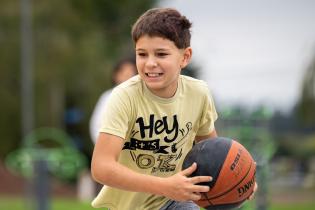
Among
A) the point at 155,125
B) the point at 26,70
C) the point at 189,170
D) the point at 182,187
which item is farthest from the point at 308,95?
the point at 182,187

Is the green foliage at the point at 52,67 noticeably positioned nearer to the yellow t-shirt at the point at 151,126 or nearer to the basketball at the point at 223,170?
the yellow t-shirt at the point at 151,126

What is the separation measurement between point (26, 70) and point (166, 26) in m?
35.0

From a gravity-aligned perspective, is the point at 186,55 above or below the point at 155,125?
above

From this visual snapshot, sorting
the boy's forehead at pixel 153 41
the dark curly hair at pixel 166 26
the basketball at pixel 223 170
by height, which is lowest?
the basketball at pixel 223 170

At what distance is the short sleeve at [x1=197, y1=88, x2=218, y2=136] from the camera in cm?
548

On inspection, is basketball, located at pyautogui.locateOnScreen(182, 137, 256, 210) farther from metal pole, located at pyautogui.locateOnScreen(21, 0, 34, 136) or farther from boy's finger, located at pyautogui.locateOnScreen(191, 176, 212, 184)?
metal pole, located at pyautogui.locateOnScreen(21, 0, 34, 136)

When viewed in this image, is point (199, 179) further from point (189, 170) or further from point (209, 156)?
point (209, 156)

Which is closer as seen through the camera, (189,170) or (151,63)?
(189,170)

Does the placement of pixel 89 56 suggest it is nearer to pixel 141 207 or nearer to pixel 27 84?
pixel 27 84

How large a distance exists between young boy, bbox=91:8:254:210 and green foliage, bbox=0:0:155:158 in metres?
36.2

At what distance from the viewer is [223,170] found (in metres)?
4.95

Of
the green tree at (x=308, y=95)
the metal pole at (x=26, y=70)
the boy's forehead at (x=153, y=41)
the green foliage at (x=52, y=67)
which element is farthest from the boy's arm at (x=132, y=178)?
the green foliage at (x=52, y=67)

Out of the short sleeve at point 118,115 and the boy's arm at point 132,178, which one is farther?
the short sleeve at point 118,115

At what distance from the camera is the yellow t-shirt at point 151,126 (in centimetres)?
509
